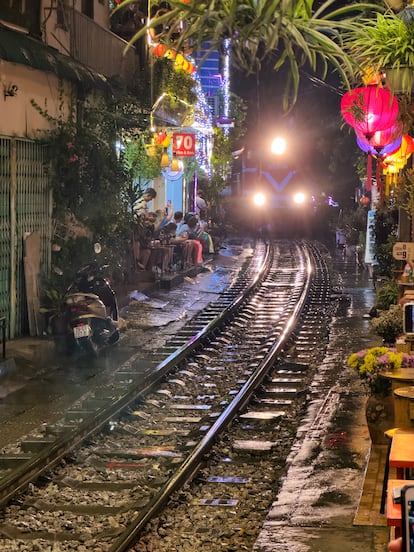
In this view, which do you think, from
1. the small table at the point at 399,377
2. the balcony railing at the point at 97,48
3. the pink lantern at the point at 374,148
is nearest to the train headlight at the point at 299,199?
the balcony railing at the point at 97,48

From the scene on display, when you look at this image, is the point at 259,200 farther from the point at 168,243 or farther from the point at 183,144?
the point at 168,243

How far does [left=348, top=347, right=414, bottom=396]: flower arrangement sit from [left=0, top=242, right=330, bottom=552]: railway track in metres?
1.44

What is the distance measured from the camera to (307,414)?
13109mm

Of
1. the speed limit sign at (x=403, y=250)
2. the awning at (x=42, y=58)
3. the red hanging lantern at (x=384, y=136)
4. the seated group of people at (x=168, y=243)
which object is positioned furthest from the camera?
the seated group of people at (x=168, y=243)

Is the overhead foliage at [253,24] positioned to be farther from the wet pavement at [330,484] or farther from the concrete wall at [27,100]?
the concrete wall at [27,100]

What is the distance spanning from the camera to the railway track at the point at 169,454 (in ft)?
28.4

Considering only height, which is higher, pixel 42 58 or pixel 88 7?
pixel 88 7

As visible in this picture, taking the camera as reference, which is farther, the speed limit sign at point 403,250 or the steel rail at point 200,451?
the speed limit sign at point 403,250

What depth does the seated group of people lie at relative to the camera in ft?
85.4

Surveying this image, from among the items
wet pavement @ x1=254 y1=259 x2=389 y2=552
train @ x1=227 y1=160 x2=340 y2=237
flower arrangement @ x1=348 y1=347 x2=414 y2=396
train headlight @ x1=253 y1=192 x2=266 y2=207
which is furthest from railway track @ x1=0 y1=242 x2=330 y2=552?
train @ x1=227 y1=160 x2=340 y2=237

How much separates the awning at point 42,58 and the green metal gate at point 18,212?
1450 mm

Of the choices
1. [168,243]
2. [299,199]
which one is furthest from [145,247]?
[299,199]

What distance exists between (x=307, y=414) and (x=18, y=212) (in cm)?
704

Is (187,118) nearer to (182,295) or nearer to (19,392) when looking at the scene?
(182,295)
